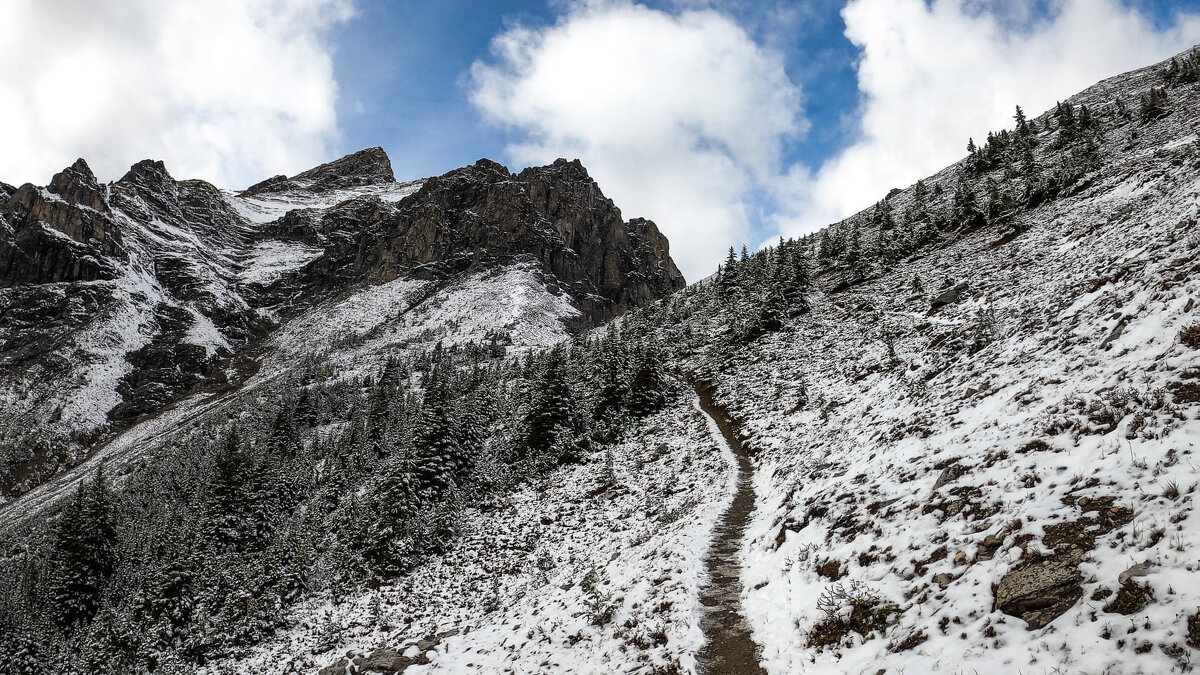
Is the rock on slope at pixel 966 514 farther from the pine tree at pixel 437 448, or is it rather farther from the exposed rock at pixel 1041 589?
the pine tree at pixel 437 448

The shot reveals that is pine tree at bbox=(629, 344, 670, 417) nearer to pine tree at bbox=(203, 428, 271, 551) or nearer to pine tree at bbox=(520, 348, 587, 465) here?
pine tree at bbox=(520, 348, 587, 465)

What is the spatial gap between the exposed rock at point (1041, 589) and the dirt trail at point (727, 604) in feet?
12.5

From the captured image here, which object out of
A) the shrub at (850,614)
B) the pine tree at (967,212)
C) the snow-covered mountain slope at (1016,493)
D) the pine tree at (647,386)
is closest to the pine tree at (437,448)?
the pine tree at (647,386)

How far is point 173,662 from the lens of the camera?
21.2 meters

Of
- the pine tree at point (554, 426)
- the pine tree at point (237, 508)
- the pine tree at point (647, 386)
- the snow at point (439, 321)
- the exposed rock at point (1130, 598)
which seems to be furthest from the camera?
the snow at point (439, 321)

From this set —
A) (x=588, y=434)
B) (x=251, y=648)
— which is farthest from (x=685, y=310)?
(x=251, y=648)

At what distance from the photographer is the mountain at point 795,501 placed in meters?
7.39

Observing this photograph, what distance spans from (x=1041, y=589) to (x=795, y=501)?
8620mm

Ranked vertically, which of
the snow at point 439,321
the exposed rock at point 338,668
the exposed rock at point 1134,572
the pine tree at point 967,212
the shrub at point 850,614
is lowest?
the exposed rock at point 338,668

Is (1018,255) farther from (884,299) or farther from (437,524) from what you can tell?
(437,524)

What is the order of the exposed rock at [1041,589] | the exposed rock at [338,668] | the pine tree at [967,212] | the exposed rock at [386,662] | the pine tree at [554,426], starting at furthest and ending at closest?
the pine tree at [967,212] < the pine tree at [554,426] < the exposed rock at [338,668] < the exposed rock at [386,662] < the exposed rock at [1041,589]

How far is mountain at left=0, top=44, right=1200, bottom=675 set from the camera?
7387 mm

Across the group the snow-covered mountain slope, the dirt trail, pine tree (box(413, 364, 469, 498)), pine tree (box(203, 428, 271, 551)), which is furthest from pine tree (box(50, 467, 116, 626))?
the snow-covered mountain slope

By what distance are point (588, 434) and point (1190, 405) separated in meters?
28.8
